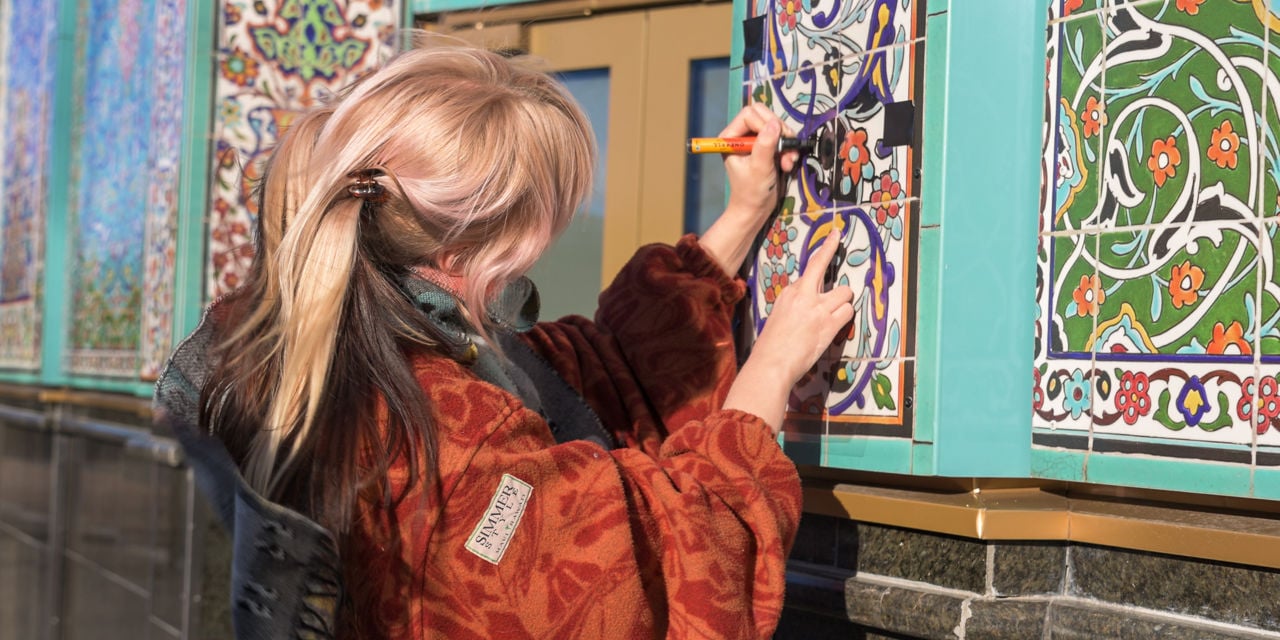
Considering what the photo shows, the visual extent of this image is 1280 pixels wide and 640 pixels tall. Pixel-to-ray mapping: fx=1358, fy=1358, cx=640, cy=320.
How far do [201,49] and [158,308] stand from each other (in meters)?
0.79

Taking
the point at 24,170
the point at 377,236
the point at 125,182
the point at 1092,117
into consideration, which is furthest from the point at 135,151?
the point at 1092,117

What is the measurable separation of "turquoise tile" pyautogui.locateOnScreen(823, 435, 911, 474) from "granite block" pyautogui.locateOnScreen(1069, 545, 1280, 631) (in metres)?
0.24

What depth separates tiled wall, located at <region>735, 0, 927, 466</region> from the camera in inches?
70.4

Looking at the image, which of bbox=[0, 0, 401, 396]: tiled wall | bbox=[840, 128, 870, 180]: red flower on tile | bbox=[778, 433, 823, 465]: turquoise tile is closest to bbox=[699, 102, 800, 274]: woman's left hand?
bbox=[840, 128, 870, 180]: red flower on tile

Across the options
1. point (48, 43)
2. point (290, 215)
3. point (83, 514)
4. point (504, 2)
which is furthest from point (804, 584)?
point (48, 43)

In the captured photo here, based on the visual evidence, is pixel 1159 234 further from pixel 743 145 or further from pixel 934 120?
pixel 743 145

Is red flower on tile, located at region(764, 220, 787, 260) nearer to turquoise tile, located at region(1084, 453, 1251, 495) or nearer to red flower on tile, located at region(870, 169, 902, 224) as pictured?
red flower on tile, located at region(870, 169, 902, 224)

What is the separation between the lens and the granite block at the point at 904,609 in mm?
1698

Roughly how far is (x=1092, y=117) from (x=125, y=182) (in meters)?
3.55

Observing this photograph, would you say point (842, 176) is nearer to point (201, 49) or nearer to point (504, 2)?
point (504, 2)

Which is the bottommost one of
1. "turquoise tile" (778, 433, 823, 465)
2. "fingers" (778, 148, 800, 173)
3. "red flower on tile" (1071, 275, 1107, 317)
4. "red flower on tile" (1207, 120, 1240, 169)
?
"turquoise tile" (778, 433, 823, 465)

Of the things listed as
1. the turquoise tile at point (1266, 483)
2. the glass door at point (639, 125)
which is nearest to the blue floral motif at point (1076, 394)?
the turquoise tile at point (1266, 483)

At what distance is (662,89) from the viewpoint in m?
2.70

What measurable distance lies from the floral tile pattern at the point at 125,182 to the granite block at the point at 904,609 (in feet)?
8.27
